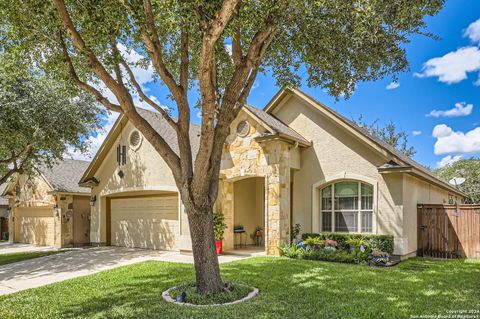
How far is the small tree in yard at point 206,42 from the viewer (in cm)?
670

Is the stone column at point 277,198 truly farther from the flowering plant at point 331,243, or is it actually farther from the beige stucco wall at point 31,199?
the beige stucco wall at point 31,199

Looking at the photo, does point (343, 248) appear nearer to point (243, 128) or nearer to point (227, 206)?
point (227, 206)

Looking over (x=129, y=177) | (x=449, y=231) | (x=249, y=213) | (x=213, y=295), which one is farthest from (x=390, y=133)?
(x=213, y=295)

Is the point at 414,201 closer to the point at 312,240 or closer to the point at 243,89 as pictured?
the point at 312,240

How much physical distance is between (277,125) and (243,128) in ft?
4.27

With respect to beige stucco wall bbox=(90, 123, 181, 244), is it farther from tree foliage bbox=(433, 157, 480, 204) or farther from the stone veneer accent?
tree foliage bbox=(433, 157, 480, 204)

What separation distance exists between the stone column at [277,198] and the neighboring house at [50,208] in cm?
1160

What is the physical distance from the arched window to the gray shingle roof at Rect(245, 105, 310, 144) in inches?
86.0

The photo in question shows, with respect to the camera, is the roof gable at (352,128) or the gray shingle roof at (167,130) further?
the gray shingle roof at (167,130)

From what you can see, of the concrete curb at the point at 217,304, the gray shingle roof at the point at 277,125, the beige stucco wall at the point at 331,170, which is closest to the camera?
the concrete curb at the point at 217,304

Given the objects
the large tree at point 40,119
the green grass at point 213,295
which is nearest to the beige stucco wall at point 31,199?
the large tree at point 40,119

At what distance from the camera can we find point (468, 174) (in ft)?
122

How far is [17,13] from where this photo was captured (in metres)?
7.39

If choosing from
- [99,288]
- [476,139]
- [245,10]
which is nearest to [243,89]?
[245,10]
